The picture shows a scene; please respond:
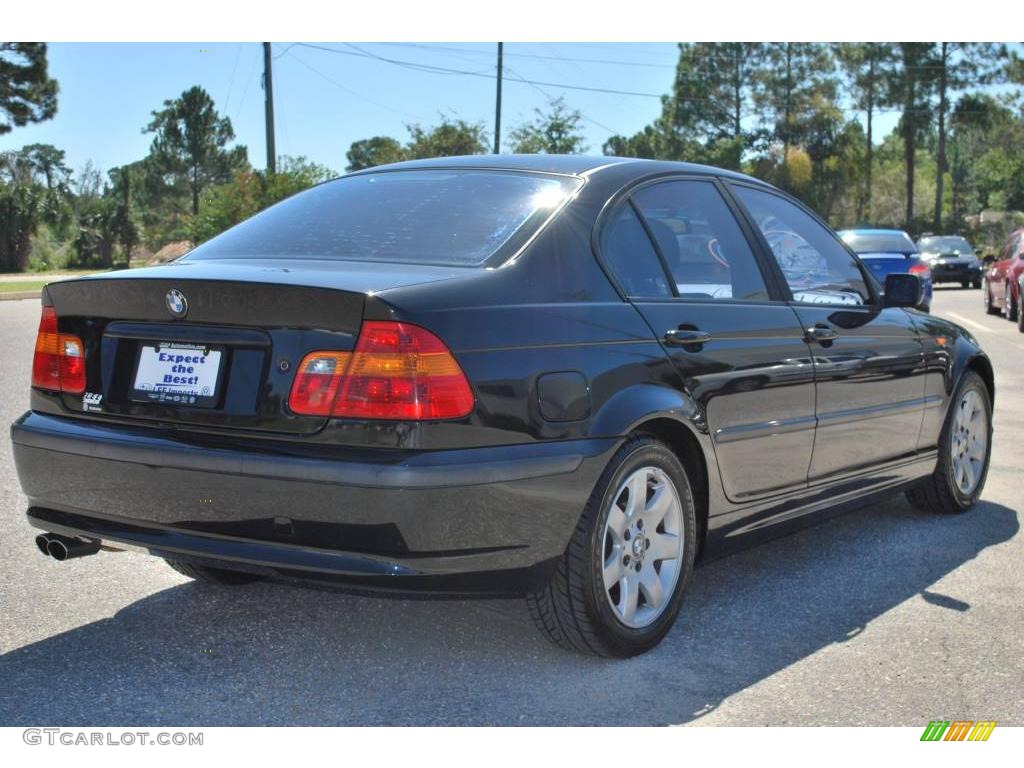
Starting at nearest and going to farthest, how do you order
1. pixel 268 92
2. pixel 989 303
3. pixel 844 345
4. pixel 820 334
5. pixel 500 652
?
pixel 500 652 → pixel 820 334 → pixel 844 345 → pixel 989 303 → pixel 268 92

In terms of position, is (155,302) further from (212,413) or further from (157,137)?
(157,137)

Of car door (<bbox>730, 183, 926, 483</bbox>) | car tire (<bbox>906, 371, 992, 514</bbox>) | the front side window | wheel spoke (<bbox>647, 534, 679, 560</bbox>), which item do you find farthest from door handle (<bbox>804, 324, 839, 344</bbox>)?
car tire (<bbox>906, 371, 992, 514</bbox>)

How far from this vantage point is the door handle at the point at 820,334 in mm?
4747

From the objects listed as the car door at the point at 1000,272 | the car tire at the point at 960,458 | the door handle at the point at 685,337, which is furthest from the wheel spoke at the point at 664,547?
the car door at the point at 1000,272

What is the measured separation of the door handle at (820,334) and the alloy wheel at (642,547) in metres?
1.09

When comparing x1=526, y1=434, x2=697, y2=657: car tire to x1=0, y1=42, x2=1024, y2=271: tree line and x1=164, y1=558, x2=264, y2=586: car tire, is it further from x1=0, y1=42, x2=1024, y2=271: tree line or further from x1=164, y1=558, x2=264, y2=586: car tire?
x1=0, y1=42, x2=1024, y2=271: tree line

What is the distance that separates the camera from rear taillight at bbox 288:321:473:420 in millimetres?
3219

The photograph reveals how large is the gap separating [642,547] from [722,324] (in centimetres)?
87

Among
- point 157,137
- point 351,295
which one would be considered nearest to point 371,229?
point 351,295

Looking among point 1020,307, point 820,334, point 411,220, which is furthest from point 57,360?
point 1020,307

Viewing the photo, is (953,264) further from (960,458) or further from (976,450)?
(960,458)

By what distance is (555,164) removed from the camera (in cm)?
436

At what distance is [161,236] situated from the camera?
224 feet

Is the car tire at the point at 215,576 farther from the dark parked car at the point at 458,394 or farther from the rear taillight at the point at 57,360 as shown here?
the rear taillight at the point at 57,360
